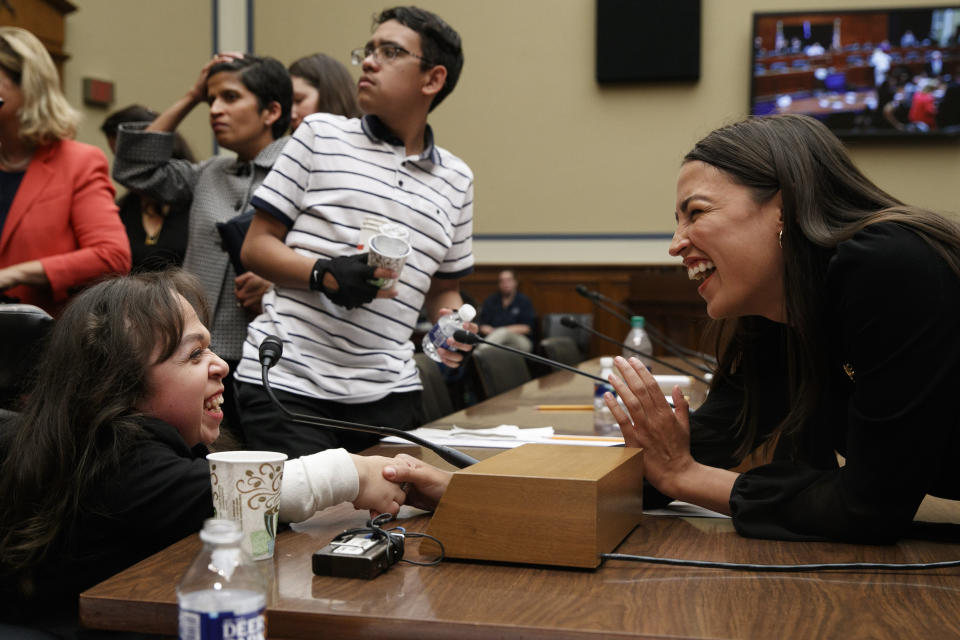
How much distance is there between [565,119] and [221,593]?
7.82 m

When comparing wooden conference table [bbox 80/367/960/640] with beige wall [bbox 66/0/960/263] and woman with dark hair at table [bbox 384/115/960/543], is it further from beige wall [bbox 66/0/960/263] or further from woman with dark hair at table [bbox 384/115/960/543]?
beige wall [bbox 66/0/960/263]

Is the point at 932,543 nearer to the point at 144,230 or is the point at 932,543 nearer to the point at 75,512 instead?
the point at 75,512

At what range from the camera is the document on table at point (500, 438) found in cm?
191

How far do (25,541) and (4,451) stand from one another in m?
0.18

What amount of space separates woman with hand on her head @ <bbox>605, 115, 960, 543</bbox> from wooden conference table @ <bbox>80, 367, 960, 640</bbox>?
0.31 feet

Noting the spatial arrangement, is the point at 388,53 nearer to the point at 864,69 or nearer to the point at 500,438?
the point at 500,438

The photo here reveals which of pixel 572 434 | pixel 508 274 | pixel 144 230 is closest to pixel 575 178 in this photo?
pixel 508 274

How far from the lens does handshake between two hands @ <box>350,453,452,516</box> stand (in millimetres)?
1281

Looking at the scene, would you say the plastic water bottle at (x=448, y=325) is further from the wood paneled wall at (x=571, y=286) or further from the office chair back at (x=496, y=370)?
the wood paneled wall at (x=571, y=286)

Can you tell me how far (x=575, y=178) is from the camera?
27.2 ft

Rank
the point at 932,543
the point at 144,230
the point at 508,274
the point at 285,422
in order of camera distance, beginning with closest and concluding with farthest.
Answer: the point at 932,543 < the point at 285,422 < the point at 144,230 < the point at 508,274

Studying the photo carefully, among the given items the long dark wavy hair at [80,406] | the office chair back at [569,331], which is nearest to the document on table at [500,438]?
the long dark wavy hair at [80,406]

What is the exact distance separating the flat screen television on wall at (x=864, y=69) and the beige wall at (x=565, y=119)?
0.18 metres

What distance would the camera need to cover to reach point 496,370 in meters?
3.40
